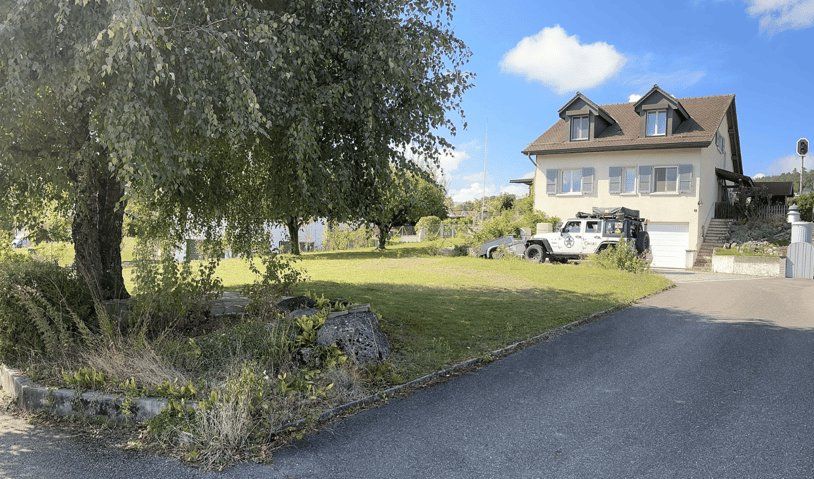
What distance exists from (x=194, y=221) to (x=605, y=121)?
2669cm

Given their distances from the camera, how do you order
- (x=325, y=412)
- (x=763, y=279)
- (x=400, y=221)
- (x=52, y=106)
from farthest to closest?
(x=400, y=221), (x=763, y=279), (x=52, y=106), (x=325, y=412)

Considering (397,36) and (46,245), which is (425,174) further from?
(46,245)

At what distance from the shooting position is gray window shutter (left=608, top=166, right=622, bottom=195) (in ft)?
91.7

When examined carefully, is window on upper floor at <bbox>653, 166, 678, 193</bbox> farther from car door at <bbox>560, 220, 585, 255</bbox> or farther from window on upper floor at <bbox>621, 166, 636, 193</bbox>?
car door at <bbox>560, 220, 585, 255</bbox>

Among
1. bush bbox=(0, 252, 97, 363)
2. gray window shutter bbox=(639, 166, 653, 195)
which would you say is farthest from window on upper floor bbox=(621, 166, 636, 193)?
bush bbox=(0, 252, 97, 363)

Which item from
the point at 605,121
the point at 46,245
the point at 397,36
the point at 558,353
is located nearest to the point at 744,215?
the point at 605,121

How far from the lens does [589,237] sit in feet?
69.7

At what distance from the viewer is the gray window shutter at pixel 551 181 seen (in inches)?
1160

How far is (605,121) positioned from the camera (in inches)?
1174

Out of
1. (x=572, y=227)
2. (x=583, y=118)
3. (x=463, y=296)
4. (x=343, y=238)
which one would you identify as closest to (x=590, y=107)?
(x=583, y=118)

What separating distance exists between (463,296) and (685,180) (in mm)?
18992

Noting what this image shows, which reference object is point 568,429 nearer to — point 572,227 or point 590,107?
point 572,227

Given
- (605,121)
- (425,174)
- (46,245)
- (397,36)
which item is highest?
(605,121)

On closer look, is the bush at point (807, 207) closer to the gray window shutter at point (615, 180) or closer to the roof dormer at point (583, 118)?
the gray window shutter at point (615, 180)
